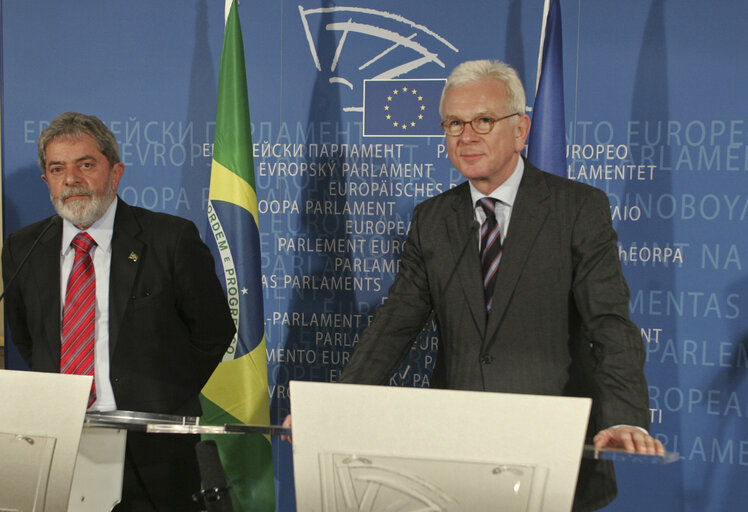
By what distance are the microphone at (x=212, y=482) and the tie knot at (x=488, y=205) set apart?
1067mm

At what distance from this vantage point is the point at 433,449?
1.27 meters

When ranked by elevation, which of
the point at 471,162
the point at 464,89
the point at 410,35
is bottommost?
Answer: the point at 471,162

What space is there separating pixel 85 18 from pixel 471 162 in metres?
2.91

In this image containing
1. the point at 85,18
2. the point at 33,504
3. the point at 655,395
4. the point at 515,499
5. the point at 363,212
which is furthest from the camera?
the point at 85,18

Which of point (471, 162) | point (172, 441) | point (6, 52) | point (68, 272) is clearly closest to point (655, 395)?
point (471, 162)

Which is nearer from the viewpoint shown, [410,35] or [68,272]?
[68,272]

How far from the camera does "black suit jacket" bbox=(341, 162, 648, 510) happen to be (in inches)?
76.7

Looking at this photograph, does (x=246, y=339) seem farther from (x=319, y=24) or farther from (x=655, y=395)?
(x=655, y=395)

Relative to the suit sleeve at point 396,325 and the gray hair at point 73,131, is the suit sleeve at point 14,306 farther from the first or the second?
the suit sleeve at point 396,325

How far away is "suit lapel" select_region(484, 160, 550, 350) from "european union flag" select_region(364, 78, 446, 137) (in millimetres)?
1629

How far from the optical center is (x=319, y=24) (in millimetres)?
3768

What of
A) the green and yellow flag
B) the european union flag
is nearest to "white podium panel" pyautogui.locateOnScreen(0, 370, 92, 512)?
the green and yellow flag

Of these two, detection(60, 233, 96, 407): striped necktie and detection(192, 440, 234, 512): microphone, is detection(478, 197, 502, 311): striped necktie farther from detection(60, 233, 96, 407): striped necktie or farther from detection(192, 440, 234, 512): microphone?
detection(60, 233, 96, 407): striped necktie

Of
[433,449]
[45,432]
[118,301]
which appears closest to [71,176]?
[118,301]
